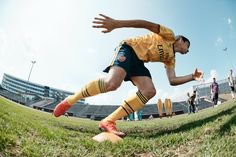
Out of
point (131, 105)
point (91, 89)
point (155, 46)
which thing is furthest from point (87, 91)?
point (155, 46)

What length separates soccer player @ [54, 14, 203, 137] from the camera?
5.58 m

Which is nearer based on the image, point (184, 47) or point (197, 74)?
point (197, 74)

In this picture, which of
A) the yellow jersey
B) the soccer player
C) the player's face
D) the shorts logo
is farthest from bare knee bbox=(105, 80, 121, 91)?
the player's face

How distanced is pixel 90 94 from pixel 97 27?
4.27 ft

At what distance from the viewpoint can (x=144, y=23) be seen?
5805 mm

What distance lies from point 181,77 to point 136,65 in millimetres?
930

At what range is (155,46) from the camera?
234 inches

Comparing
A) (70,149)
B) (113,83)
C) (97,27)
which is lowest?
(70,149)

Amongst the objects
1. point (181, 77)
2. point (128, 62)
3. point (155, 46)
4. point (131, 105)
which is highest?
point (155, 46)

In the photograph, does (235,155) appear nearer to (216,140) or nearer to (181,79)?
(216,140)

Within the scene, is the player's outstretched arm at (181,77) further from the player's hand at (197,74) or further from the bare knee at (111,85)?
the bare knee at (111,85)

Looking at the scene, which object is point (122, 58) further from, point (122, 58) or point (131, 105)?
point (131, 105)

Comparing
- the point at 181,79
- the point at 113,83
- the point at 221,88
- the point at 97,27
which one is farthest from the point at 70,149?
the point at 221,88

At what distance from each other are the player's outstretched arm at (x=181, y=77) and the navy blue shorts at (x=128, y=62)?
469 millimetres
